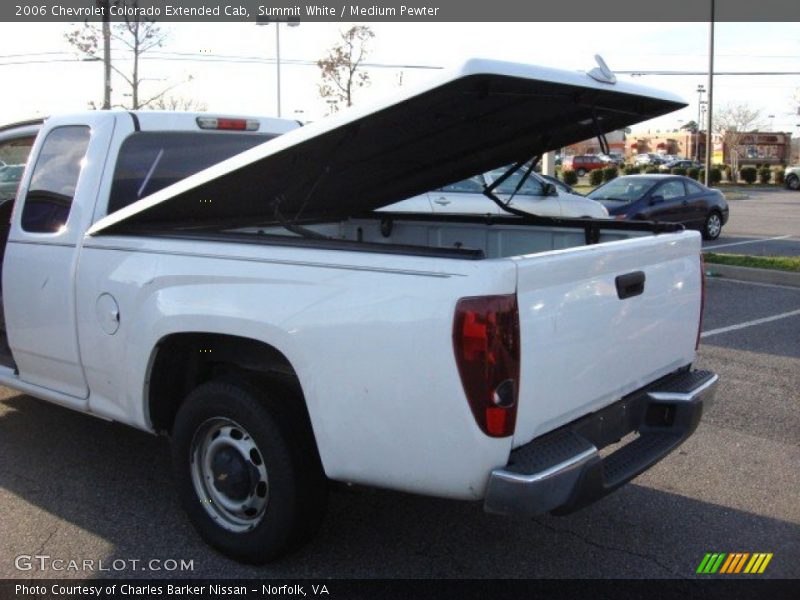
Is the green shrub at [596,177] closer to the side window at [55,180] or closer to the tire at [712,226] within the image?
the tire at [712,226]

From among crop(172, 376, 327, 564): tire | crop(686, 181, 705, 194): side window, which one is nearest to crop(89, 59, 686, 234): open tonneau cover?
crop(172, 376, 327, 564): tire

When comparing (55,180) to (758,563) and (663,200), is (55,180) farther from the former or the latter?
(663,200)

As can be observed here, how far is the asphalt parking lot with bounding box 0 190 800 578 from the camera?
372 cm

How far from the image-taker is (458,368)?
2828mm

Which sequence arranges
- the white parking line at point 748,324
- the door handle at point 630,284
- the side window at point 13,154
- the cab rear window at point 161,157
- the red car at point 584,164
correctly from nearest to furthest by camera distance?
the door handle at point 630,284
the cab rear window at point 161,157
the side window at point 13,154
the white parking line at point 748,324
the red car at point 584,164

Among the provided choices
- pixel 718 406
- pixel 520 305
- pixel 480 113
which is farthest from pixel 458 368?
pixel 718 406

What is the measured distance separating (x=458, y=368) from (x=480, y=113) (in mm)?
1732

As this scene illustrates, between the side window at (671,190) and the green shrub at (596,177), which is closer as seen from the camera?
the side window at (671,190)

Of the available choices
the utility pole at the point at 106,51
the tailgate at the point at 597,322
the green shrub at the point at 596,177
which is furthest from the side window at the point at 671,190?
the green shrub at the point at 596,177

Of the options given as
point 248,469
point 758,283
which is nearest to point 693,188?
point 758,283

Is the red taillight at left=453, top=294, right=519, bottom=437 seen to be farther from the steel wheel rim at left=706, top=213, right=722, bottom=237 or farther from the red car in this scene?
the red car

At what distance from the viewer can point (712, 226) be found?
18047 millimetres

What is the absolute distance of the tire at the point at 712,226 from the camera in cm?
1783
